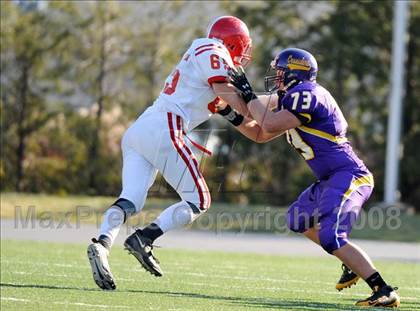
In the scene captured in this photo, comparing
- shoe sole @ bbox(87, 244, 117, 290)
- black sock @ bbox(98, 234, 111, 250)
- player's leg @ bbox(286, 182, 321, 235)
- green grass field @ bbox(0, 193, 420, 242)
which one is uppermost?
player's leg @ bbox(286, 182, 321, 235)

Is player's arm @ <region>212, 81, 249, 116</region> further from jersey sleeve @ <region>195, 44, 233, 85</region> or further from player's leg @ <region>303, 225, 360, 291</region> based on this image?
player's leg @ <region>303, 225, 360, 291</region>

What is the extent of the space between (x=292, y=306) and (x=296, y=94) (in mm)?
1547

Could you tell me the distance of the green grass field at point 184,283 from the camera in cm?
636

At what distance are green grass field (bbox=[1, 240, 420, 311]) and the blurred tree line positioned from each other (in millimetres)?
7755

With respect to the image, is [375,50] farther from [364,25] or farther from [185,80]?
[185,80]

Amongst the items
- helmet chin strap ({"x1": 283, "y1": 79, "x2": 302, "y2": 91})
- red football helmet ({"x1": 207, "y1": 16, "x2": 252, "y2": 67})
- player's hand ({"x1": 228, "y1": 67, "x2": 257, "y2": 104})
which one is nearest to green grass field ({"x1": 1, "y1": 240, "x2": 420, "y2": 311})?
player's hand ({"x1": 228, "y1": 67, "x2": 257, "y2": 104})

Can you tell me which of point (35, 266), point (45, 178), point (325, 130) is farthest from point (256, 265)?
point (45, 178)

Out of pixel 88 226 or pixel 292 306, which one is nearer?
pixel 292 306

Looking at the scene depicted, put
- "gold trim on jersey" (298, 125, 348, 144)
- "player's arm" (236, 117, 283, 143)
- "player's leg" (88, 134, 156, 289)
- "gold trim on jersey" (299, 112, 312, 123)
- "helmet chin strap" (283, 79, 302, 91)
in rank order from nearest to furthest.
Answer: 1. "player's leg" (88, 134, 156, 289)
2. "gold trim on jersey" (299, 112, 312, 123)
3. "gold trim on jersey" (298, 125, 348, 144)
4. "helmet chin strap" (283, 79, 302, 91)
5. "player's arm" (236, 117, 283, 143)

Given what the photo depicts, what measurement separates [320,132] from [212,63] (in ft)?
3.21

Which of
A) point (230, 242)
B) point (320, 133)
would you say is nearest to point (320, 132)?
point (320, 133)

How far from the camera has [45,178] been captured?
65.6ft

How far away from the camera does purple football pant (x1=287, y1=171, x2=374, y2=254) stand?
6539mm

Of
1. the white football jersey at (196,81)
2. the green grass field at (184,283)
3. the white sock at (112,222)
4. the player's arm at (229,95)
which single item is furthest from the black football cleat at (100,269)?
the player's arm at (229,95)
